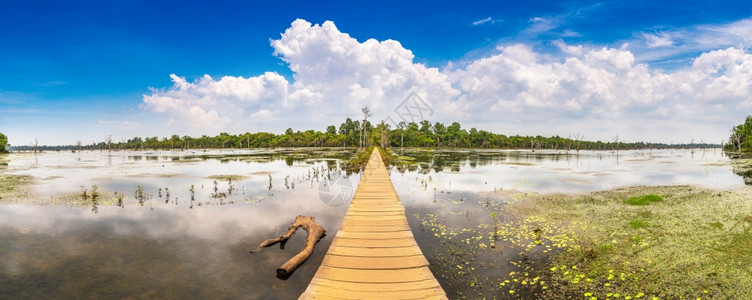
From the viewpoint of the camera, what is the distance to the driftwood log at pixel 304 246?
8117 mm

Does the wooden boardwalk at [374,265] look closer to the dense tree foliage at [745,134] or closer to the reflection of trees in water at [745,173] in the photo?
the reflection of trees in water at [745,173]

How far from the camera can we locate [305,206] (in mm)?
16125

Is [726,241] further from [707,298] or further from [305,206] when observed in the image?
[305,206]

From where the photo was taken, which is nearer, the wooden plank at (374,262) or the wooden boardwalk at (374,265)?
the wooden boardwalk at (374,265)

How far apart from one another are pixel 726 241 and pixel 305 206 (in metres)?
14.8

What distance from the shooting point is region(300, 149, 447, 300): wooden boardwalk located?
6.02 m

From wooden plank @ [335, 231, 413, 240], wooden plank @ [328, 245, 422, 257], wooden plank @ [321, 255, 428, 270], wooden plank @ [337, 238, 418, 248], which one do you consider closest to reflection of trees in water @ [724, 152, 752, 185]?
wooden plank @ [335, 231, 413, 240]

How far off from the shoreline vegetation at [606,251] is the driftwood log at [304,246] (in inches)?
138

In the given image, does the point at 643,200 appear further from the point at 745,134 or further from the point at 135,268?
the point at 745,134

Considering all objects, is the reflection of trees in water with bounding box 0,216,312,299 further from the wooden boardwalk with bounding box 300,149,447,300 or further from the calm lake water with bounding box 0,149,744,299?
A: the wooden boardwalk with bounding box 300,149,447,300

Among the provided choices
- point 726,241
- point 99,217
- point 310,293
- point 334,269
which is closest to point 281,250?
point 334,269

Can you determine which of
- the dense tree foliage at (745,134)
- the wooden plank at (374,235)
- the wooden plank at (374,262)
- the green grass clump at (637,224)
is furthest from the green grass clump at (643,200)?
the dense tree foliage at (745,134)

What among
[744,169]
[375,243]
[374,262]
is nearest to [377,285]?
[374,262]

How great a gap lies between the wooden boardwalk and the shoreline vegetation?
1.10 metres
